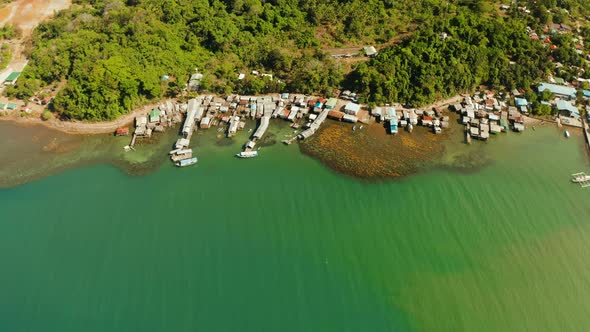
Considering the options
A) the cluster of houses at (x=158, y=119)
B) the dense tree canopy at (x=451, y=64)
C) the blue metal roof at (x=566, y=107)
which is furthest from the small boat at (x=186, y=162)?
the blue metal roof at (x=566, y=107)

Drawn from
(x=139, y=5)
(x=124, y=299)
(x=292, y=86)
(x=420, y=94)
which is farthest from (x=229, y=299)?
(x=139, y=5)

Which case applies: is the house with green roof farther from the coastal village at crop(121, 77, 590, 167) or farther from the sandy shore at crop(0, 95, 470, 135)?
the coastal village at crop(121, 77, 590, 167)

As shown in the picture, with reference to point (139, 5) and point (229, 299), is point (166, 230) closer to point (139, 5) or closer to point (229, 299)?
point (229, 299)

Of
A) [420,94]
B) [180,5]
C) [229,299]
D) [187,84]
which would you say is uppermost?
[180,5]

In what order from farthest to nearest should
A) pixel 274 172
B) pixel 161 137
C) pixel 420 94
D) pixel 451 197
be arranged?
pixel 420 94 < pixel 161 137 < pixel 274 172 < pixel 451 197

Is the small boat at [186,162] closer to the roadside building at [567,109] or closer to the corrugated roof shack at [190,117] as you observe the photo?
the corrugated roof shack at [190,117]

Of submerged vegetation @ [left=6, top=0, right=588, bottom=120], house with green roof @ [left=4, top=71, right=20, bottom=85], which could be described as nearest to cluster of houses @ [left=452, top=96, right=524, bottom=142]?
submerged vegetation @ [left=6, top=0, right=588, bottom=120]
